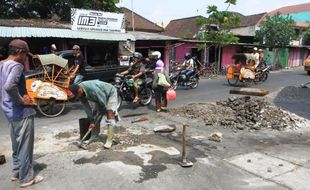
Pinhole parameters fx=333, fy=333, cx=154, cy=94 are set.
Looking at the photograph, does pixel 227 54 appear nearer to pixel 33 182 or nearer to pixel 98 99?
pixel 98 99

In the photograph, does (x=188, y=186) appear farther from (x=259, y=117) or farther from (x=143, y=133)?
(x=259, y=117)

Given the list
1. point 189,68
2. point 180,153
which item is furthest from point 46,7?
point 180,153

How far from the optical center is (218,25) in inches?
977

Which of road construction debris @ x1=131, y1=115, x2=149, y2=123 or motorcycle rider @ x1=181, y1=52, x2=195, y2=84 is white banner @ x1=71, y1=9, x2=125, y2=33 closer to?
motorcycle rider @ x1=181, y1=52, x2=195, y2=84

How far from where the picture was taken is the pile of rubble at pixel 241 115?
28.7ft

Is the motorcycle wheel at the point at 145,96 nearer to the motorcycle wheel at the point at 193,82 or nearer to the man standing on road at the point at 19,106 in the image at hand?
the motorcycle wheel at the point at 193,82

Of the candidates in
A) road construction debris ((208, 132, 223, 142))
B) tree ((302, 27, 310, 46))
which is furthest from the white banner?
tree ((302, 27, 310, 46))

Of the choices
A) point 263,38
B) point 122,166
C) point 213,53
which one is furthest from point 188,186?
point 263,38

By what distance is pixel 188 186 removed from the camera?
5.00 meters

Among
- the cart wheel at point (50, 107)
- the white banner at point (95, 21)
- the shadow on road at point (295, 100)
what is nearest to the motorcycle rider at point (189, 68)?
the shadow on road at point (295, 100)

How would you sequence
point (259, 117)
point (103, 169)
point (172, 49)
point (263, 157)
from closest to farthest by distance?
point (103, 169)
point (263, 157)
point (259, 117)
point (172, 49)

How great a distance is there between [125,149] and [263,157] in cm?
263

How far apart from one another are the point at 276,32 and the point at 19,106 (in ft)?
104

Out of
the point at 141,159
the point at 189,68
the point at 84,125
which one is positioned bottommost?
the point at 141,159
